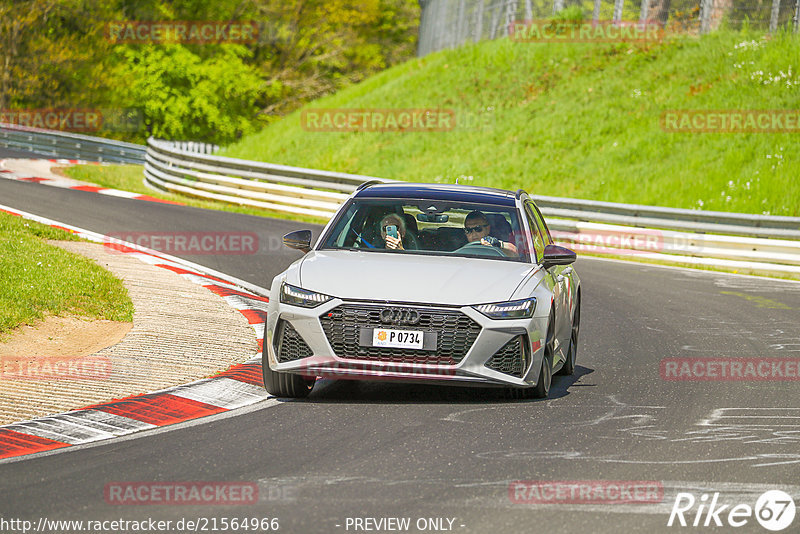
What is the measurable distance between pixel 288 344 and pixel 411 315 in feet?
2.97

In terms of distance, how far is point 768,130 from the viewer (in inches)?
1116

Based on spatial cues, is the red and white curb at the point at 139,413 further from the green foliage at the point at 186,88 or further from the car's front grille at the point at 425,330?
the green foliage at the point at 186,88

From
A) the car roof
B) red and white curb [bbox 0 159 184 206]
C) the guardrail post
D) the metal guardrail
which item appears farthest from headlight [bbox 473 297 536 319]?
the metal guardrail

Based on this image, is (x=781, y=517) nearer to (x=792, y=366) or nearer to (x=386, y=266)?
(x=386, y=266)

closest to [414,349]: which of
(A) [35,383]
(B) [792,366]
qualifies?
(A) [35,383]

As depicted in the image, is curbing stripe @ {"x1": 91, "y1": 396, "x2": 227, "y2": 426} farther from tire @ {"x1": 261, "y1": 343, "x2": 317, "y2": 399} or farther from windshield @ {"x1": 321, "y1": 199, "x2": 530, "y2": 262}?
windshield @ {"x1": 321, "y1": 199, "x2": 530, "y2": 262}

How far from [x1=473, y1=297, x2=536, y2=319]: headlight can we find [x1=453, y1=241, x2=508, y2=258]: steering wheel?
1002 mm

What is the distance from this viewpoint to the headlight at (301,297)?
8.00m

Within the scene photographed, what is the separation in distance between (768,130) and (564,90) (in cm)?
761

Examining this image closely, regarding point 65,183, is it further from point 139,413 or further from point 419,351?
point 419,351

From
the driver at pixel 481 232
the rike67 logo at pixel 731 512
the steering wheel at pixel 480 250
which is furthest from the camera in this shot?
the driver at pixel 481 232

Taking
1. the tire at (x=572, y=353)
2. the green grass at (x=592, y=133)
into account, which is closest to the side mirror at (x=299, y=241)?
the tire at (x=572, y=353)

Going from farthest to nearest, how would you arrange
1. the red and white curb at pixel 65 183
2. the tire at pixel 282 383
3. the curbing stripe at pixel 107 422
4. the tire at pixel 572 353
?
1. the red and white curb at pixel 65 183
2. the tire at pixel 572 353
3. the tire at pixel 282 383
4. the curbing stripe at pixel 107 422

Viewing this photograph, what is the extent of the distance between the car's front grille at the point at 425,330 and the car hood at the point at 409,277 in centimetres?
9
